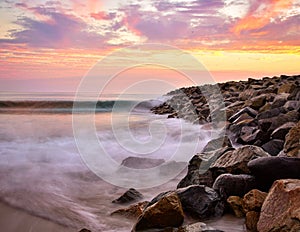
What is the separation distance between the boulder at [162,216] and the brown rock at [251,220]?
0.49m

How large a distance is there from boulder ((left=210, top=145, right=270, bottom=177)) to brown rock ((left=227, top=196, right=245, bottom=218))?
384mm

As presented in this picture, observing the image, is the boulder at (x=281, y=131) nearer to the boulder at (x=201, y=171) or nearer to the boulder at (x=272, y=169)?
the boulder at (x=201, y=171)

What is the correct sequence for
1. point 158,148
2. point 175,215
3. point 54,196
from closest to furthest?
point 175,215, point 54,196, point 158,148

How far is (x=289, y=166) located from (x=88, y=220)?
187cm

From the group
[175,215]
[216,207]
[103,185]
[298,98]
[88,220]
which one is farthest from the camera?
[298,98]

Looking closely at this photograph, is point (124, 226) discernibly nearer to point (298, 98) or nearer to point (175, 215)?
point (175, 215)

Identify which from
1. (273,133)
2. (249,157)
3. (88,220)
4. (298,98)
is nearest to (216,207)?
(249,157)

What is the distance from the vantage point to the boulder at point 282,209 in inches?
78.6

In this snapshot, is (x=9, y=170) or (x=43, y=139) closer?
(x=9, y=170)

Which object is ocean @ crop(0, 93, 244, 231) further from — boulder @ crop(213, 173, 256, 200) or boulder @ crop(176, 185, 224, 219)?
boulder @ crop(213, 173, 256, 200)

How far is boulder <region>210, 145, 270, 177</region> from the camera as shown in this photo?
3080 mm

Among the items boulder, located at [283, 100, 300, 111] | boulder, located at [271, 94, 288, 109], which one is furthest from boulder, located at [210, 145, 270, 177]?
boulder, located at [271, 94, 288, 109]

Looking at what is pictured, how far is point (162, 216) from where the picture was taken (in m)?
2.54

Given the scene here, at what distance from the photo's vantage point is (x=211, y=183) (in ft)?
10.8
